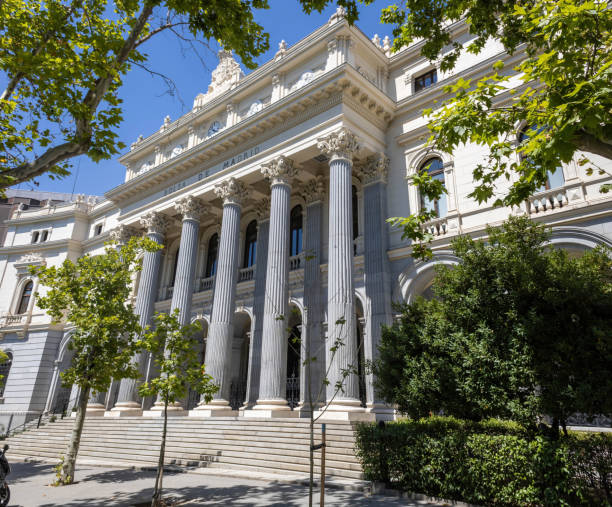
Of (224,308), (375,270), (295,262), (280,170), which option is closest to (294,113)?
(280,170)

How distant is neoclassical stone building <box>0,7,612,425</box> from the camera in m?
15.0

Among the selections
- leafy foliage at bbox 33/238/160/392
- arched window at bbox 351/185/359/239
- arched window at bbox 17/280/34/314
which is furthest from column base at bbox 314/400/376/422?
arched window at bbox 17/280/34/314

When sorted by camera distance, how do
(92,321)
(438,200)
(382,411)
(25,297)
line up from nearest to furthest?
(92,321) < (382,411) < (438,200) < (25,297)

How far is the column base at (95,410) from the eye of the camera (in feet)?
69.4

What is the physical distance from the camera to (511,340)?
764 cm

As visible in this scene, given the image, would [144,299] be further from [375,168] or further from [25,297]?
[25,297]

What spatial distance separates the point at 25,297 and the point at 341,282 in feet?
93.7

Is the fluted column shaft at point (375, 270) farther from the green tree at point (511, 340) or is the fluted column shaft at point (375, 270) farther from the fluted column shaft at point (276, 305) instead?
the green tree at point (511, 340)

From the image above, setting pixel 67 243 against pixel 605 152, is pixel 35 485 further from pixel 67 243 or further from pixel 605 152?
pixel 67 243

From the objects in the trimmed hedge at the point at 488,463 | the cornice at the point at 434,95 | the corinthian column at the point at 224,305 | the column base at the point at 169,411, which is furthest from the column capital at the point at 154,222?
the trimmed hedge at the point at 488,463

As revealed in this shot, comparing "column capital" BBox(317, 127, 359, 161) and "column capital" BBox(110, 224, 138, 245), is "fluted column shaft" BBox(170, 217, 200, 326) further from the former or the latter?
"column capital" BBox(317, 127, 359, 161)

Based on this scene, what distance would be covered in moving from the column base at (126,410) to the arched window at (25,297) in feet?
55.7

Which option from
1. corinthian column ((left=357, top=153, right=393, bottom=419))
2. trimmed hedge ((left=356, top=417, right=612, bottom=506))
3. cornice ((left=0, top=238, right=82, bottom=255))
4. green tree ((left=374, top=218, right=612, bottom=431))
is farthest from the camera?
cornice ((left=0, top=238, right=82, bottom=255))

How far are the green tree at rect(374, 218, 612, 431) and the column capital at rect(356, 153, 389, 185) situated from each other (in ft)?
30.4
